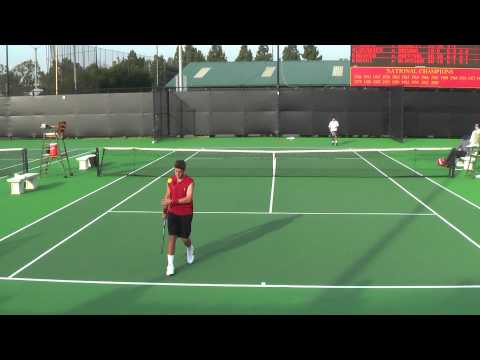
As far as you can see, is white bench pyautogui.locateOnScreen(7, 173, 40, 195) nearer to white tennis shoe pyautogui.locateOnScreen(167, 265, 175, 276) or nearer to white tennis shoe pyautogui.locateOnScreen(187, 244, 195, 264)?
white tennis shoe pyautogui.locateOnScreen(187, 244, 195, 264)

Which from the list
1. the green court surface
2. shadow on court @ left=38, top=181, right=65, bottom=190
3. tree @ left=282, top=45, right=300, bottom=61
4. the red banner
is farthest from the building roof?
the green court surface

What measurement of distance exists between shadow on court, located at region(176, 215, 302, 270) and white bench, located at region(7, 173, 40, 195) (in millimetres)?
7969

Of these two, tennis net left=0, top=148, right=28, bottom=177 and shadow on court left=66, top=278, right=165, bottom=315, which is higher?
tennis net left=0, top=148, right=28, bottom=177

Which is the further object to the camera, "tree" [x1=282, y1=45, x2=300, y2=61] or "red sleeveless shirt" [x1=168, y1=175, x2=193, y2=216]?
"tree" [x1=282, y1=45, x2=300, y2=61]

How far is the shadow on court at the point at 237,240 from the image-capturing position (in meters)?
10.3

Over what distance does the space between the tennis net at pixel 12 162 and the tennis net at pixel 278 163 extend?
2.48 metres

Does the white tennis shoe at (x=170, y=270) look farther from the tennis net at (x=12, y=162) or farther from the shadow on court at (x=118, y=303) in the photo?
the tennis net at (x=12, y=162)

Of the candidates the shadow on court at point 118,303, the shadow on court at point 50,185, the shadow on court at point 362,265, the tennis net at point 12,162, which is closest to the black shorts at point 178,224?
the shadow on court at point 118,303

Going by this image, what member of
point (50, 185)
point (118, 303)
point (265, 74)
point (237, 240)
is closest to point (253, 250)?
point (237, 240)

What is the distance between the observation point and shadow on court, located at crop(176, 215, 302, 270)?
33.9 feet
